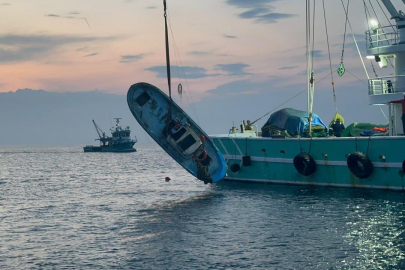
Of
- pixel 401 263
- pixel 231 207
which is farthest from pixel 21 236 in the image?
pixel 401 263

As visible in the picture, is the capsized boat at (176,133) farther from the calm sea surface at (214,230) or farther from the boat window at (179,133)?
the calm sea surface at (214,230)

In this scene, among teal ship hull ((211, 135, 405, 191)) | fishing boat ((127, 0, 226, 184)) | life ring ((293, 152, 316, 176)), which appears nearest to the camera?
teal ship hull ((211, 135, 405, 191))

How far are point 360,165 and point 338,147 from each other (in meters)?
2.16

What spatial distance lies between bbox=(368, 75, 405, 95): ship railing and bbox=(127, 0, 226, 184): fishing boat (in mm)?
10746

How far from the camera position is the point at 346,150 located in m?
34.2

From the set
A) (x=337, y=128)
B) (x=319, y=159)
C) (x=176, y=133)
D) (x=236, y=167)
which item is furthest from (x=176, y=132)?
Answer: (x=337, y=128)

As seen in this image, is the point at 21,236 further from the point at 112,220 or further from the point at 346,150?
the point at 346,150

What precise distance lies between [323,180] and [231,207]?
23.4 feet

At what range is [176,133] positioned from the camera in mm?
39344

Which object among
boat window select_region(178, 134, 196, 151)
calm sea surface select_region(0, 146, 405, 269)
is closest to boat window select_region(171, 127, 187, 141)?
boat window select_region(178, 134, 196, 151)

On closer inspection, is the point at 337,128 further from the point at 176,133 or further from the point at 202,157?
the point at 176,133

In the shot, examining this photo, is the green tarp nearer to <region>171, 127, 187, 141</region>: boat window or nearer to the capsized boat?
the capsized boat

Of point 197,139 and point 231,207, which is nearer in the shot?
point 231,207

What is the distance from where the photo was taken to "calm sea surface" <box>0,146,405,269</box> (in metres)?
20.5
